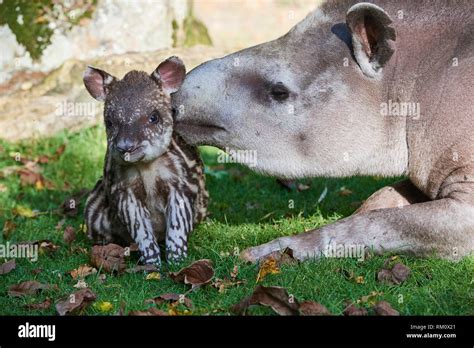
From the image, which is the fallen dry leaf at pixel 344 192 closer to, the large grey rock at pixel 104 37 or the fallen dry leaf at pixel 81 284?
the fallen dry leaf at pixel 81 284

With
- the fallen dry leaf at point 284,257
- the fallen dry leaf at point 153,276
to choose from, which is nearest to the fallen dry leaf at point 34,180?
the fallen dry leaf at point 153,276

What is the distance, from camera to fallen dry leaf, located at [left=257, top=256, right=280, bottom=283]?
22.6ft

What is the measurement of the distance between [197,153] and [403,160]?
1.74 metres

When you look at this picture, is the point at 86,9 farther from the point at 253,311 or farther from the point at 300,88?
the point at 253,311

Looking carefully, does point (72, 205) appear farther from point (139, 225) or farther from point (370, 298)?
point (370, 298)

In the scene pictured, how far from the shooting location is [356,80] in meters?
7.45

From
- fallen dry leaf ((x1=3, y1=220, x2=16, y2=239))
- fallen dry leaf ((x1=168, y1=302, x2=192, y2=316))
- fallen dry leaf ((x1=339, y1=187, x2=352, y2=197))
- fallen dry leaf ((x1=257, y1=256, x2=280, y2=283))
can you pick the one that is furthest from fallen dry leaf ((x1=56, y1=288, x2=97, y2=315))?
fallen dry leaf ((x1=339, y1=187, x2=352, y2=197))

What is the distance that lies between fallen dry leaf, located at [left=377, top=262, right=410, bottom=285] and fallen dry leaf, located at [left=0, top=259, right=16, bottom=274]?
290 cm

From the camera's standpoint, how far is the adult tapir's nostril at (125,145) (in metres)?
6.91

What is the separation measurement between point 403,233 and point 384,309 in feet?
3.95

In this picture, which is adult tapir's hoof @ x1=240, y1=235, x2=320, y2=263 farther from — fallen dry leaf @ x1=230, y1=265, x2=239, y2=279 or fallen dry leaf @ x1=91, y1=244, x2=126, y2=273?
fallen dry leaf @ x1=91, y1=244, x2=126, y2=273

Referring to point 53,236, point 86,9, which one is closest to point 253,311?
point 53,236

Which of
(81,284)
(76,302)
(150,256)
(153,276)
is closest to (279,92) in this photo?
(150,256)

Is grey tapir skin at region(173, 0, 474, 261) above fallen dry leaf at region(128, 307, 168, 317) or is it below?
above
